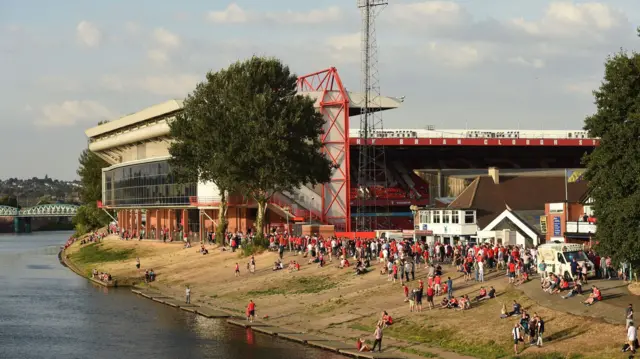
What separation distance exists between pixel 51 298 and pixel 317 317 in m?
30.5

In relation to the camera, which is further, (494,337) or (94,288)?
(94,288)

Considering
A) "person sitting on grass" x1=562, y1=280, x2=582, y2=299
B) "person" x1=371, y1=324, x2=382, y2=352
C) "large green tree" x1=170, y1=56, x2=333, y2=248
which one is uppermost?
"large green tree" x1=170, y1=56, x2=333, y2=248

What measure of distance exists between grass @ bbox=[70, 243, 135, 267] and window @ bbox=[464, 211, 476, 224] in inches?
1901

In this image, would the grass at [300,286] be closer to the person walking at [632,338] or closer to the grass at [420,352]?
the grass at [420,352]

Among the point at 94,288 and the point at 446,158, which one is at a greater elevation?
the point at 446,158

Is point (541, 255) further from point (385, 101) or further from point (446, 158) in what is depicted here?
point (446, 158)

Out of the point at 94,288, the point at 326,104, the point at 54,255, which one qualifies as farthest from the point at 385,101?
the point at 54,255

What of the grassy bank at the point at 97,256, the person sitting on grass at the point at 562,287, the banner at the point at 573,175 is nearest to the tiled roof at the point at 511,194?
the banner at the point at 573,175

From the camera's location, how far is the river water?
2050 inches

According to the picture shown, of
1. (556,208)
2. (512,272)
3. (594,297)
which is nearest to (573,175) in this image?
(556,208)

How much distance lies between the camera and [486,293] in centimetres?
5497

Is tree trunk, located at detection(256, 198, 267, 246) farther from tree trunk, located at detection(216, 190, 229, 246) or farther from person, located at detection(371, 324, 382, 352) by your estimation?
person, located at detection(371, 324, 382, 352)

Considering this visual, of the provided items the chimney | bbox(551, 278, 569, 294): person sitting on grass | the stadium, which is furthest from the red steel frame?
bbox(551, 278, 569, 294): person sitting on grass

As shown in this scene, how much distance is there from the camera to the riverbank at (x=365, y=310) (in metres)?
45.2
